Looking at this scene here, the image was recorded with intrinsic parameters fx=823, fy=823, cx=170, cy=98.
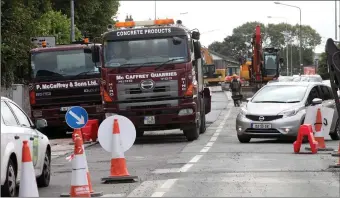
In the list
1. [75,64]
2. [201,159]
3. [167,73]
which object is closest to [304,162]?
[201,159]

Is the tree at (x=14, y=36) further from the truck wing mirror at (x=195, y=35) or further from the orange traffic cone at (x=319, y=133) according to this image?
the orange traffic cone at (x=319, y=133)

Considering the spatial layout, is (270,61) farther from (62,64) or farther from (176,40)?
(176,40)

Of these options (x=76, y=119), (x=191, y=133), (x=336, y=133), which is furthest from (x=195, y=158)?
(x=336, y=133)

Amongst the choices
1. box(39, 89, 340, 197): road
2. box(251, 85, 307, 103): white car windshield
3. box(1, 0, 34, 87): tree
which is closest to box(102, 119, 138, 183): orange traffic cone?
box(39, 89, 340, 197): road

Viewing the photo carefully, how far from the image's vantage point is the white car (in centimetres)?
1078

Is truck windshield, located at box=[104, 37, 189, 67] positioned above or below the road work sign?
above

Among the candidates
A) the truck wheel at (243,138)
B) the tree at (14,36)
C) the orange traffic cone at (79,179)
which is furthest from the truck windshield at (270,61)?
the orange traffic cone at (79,179)

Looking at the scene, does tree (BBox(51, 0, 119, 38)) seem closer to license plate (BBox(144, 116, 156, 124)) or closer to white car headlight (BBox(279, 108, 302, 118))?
license plate (BBox(144, 116, 156, 124))

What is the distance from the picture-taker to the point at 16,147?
445 inches

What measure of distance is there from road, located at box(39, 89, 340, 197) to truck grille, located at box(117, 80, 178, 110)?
1104 mm

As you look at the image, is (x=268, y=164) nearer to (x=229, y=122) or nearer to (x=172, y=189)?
(x=172, y=189)

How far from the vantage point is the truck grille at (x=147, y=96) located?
71.0 ft

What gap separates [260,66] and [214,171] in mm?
37802

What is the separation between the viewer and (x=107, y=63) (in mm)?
21625
